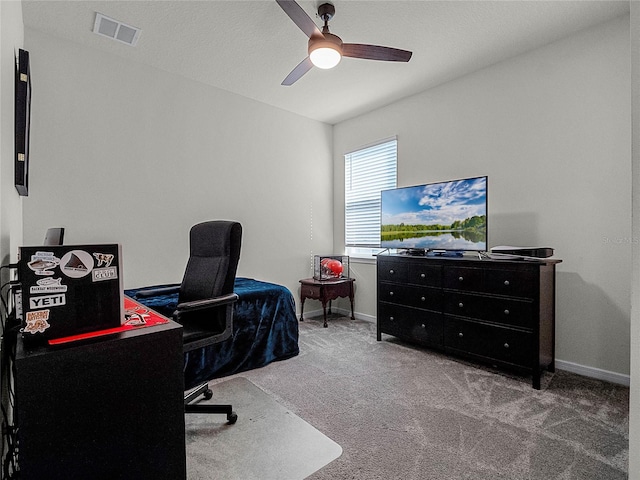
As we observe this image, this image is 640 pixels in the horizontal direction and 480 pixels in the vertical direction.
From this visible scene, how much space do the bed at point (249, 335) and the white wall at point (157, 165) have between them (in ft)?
2.34

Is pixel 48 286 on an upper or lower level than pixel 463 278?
upper

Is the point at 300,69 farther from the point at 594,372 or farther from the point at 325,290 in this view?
the point at 594,372

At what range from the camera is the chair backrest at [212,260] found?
209 cm

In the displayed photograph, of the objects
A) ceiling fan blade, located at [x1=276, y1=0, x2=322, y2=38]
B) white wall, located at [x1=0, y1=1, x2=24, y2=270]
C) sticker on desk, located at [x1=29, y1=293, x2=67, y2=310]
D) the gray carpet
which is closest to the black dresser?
the gray carpet

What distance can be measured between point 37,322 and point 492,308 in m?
2.79

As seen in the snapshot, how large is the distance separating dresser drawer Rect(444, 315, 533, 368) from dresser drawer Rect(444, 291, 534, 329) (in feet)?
0.20

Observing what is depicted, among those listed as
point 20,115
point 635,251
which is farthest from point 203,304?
point 635,251

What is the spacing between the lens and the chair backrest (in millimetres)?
2094

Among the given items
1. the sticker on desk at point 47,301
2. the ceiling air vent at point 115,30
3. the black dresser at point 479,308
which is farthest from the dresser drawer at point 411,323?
the ceiling air vent at point 115,30

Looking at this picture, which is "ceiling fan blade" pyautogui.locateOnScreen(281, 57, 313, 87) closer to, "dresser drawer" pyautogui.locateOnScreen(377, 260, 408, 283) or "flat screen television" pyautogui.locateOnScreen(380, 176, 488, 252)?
"flat screen television" pyautogui.locateOnScreen(380, 176, 488, 252)

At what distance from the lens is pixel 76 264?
1.07m

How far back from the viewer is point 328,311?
187 inches

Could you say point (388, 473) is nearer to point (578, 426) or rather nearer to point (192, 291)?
point (578, 426)

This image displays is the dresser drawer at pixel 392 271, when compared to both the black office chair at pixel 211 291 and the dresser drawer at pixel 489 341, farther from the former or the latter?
the black office chair at pixel 211 291
